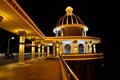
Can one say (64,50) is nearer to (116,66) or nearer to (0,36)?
(0,36)

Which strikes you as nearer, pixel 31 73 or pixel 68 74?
pixel 68 74

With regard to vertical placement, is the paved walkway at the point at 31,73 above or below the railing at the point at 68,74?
below

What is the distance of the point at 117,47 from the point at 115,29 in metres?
10.1

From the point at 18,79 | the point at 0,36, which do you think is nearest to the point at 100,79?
the point at 0,36

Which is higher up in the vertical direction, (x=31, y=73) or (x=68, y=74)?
(x=68, y=74)

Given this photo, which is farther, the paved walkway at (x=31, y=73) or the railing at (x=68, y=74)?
the paved walkway at (x=31, y=73)

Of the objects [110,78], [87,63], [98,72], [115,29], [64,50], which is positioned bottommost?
[110,78]

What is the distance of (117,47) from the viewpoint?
69812mm

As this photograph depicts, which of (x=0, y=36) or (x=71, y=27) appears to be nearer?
(x=71, y=27)

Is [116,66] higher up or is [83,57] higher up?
[83,57]

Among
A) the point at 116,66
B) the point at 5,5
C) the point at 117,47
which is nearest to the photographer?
the point at 5,5

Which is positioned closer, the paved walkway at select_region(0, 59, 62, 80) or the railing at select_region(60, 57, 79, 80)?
the railing at select_region(60, 57, 79, 80)

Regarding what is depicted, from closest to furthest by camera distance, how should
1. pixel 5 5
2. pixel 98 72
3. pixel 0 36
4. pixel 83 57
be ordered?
pixel 5 5 → pixel 83 57 → pixel 98 72 → pixel 0 36

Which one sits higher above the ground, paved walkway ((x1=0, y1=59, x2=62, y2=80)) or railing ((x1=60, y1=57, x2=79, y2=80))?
railing ((x1=60, y1=57, x2=79, y2=80))
